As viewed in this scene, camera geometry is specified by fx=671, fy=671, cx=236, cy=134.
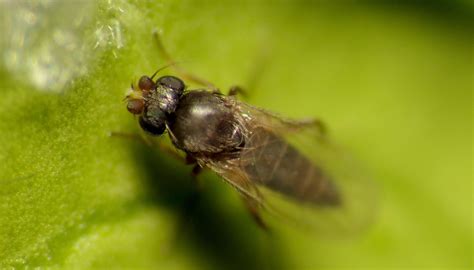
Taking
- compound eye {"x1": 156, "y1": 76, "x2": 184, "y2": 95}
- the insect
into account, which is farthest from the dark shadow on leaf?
compound eye {"x1": 156, "y1": 76, "x2": 184, "y2": 95}

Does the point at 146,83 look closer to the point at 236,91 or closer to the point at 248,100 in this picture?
the point at 236,91

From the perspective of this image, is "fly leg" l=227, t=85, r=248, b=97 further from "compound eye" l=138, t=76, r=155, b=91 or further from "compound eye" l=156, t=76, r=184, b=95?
"compound eye" l=138, t=76, r=155, b=91

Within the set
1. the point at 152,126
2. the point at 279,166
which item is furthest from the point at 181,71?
the point at 279,166

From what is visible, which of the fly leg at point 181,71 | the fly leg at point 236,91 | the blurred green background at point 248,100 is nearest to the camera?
the blurred green background at point 248,100

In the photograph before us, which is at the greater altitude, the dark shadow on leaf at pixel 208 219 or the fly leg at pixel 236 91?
the fly leg at pixel 236 91

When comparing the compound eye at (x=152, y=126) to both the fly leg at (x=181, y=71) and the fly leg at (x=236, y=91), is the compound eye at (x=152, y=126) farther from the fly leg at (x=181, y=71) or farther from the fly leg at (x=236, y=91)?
the fly leg at (x=236, y=91)

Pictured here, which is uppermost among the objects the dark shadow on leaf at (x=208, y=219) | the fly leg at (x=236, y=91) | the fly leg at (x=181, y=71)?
the fly leg at (x=236, y=91)

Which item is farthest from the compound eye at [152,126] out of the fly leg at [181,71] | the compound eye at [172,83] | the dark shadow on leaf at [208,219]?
the fly leg at [181,71]
